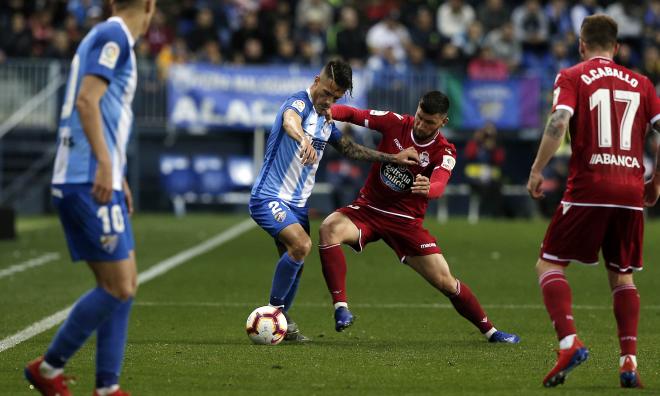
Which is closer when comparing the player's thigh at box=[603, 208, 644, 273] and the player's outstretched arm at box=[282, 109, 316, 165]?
the player's thigh at box=[603, 208, 644, 273]

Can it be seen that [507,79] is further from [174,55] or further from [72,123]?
[72,123]

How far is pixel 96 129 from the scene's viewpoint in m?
5.87

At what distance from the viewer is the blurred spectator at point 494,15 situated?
25.5 meters

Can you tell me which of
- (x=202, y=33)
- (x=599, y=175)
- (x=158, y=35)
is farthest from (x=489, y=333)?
(x=158, y=35)

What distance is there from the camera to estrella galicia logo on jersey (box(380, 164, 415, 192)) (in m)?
9.51

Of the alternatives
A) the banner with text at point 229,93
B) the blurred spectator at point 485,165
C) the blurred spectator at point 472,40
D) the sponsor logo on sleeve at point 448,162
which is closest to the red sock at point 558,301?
the sponsor logo on sleeve at point 448,162

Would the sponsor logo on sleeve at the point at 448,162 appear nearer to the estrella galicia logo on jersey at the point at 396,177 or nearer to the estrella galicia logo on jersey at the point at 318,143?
the estrella galicia logo on jersey at the point at 396,177

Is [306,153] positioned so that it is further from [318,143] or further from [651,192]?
[651,192]

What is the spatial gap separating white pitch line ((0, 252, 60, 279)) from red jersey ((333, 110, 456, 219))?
5442 millimetres

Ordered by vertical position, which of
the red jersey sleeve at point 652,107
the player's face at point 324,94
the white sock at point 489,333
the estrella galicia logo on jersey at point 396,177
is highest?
the red jersey sleeve at point 652,107

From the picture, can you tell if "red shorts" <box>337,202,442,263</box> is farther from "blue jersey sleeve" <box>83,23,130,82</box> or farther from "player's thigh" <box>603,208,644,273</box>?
"blue jersey sleeve" <box>83,23,130,82</box>

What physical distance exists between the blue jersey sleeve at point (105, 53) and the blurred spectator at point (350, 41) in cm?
1866

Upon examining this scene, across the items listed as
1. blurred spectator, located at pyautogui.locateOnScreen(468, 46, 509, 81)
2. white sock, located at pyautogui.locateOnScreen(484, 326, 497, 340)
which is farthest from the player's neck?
blurred spectator, located at pyautogui.locateOnScreen(468, 46, 509, 81)

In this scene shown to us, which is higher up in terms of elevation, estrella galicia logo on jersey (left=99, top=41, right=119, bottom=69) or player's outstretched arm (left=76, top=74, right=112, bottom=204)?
estrella galicia logo on jersey (left=99, top=41, right=119, bottom=69)
